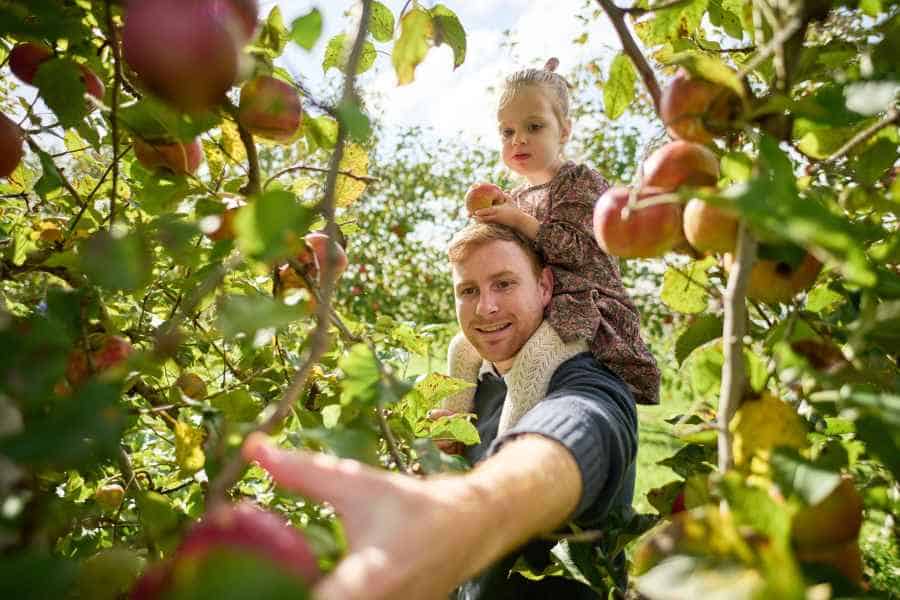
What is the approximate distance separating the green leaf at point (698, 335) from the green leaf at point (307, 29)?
23.4 inches

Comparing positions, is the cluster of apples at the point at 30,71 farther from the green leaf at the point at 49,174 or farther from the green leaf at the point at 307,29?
the green leaf at the point at 307,29

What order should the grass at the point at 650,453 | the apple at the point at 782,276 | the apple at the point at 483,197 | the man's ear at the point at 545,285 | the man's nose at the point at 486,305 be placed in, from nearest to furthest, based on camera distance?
the apple at the point at 782,276 < the man's nose at the point at 486,305 < the man's ear at the point at 545,285 < the apple at the point at 483,197 < the grass at the point at 650,453

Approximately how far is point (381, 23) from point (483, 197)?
873 millimetres

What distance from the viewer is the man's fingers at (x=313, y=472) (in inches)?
18.8

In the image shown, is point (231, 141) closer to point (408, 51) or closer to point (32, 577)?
point (408, 51)

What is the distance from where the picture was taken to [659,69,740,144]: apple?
66cm

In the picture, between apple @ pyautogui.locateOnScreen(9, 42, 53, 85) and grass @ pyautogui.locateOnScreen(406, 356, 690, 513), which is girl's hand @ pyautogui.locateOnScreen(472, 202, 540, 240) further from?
grass @ pyautogui.locateOnScreen(406, 356, 690, 513)

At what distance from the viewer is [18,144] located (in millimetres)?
774

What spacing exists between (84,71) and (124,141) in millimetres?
216

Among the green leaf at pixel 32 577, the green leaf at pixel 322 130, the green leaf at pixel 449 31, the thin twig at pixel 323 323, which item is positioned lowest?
the green leaf at pixel 32 577

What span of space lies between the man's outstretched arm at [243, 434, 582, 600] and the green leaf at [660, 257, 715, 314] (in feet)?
1.31

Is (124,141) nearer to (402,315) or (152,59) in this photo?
(152,59)

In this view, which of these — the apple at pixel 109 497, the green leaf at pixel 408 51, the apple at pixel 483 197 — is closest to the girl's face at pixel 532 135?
the apple at pixel 483 197

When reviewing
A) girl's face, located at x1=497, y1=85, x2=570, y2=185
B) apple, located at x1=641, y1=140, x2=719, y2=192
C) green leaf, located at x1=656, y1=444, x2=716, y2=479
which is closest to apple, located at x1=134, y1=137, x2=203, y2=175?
apple, located at x1=641, y1=140, x2=719, y2=192
